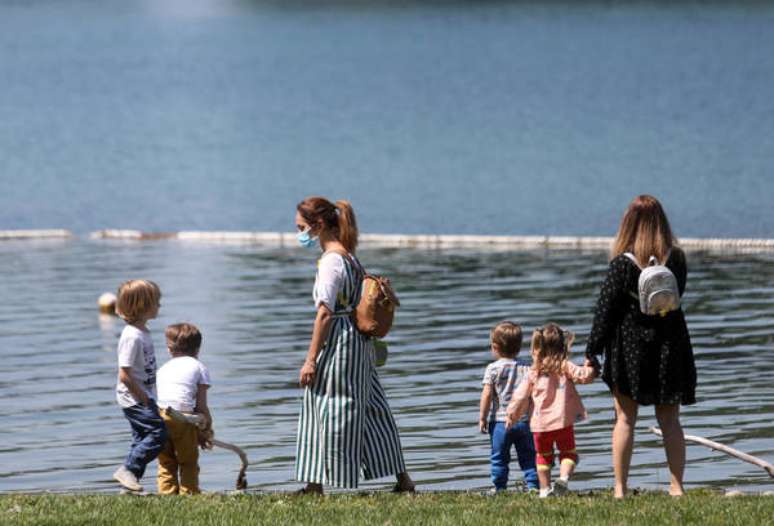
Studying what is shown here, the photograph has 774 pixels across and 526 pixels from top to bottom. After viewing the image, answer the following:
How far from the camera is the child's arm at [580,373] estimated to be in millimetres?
9281

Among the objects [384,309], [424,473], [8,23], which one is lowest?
[424,473]

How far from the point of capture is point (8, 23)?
495ft

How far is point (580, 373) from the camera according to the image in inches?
377

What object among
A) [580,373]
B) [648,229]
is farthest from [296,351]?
[648,229]

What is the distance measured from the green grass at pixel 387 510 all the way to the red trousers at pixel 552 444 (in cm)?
43

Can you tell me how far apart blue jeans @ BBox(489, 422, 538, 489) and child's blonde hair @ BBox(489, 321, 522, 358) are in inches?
17.6

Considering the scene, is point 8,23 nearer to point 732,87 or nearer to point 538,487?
point 732,87

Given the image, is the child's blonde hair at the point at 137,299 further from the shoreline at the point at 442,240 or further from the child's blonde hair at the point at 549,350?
the shoreline at the point at 442,240

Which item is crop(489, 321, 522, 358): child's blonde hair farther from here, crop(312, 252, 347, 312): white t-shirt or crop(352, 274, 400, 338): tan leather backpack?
crop(312, 252, 347, 312): white t-shirt

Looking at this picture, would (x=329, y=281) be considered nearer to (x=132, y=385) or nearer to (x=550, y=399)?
(x=132, y=385)

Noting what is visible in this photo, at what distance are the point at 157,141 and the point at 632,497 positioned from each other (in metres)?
72.4

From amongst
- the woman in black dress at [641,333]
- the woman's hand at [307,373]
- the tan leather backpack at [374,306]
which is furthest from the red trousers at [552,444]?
the woman's hand at [307,373]

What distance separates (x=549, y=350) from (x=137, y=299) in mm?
2430

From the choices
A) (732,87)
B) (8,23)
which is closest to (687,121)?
(732,87)
